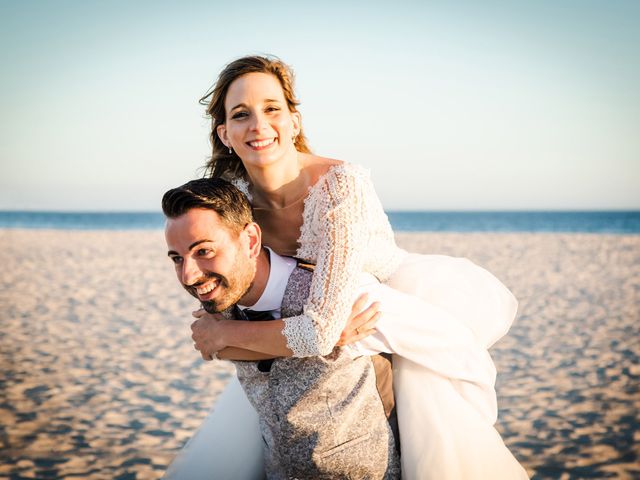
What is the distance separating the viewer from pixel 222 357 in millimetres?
2936

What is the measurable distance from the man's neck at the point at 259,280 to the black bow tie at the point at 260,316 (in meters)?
0.07

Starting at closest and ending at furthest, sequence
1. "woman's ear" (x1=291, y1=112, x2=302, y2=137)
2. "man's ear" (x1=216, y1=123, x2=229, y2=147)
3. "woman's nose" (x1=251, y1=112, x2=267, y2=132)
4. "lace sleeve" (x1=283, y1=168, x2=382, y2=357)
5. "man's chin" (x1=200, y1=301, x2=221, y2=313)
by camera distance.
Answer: "lace sleeve" (x1=283, y1=168, x2=382, y2=357) → "man's chin" (x1=200, y1=301, x2=221, y2=313) → "woman's nose" (x1=251, y1=112, x2=267, y2=132) → "man's ear" (x1=216, y1=123, x2=229, y2=147) → "woman's ear" (x1=291, y1=112, x2=302, y2=137)

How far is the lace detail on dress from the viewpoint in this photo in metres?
2.59

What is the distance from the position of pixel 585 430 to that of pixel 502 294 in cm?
256

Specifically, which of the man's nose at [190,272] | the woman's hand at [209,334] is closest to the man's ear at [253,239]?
the man's nose at [190,272]

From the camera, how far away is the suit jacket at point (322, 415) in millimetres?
2611

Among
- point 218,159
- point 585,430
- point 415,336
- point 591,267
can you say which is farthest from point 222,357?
point 591,267

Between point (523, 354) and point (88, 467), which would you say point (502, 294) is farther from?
point (523, 354)

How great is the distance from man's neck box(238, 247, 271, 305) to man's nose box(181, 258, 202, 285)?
31cm

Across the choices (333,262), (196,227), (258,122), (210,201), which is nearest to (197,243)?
(196,227)

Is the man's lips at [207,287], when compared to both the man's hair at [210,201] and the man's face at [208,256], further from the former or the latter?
the man's hair at [210,201]

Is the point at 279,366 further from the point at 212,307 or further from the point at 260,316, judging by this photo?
the point at 212,307

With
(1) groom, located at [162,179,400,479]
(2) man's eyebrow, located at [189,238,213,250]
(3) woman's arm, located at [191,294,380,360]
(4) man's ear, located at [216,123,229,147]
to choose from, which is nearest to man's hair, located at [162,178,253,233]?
(1) groom, located at [162,179,400,479]

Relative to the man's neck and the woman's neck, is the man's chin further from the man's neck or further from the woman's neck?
the woman's neck
